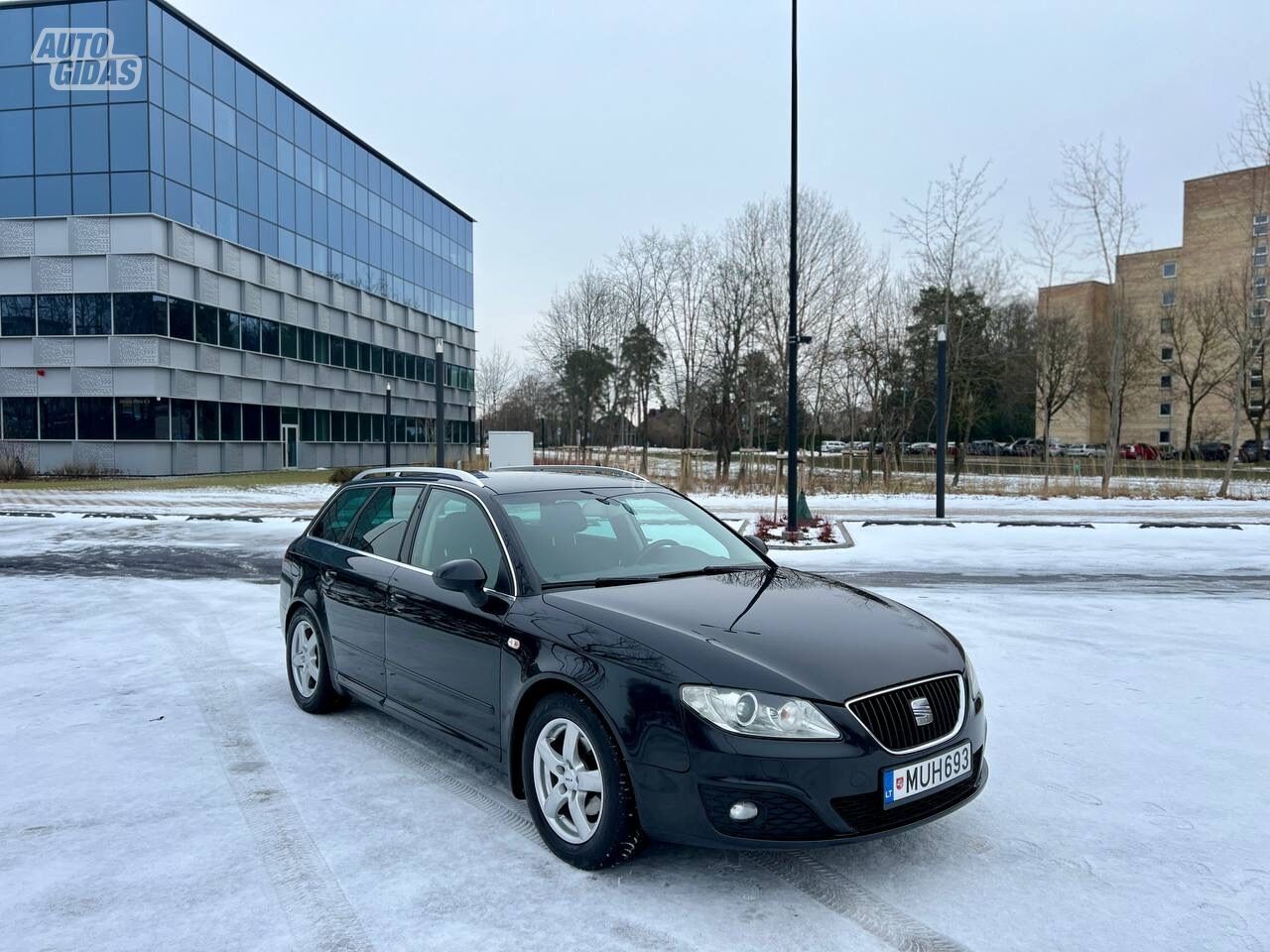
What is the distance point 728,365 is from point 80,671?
31.1 metres

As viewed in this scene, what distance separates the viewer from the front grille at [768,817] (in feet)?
10.4

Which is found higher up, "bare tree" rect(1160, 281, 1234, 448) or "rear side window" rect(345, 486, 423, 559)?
"bare tree" rect(1160, 281, 1234, 448)

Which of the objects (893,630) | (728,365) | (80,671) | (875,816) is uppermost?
(728,365)

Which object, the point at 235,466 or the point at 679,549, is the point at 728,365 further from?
the point at 679,549

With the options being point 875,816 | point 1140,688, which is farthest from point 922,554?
point 875,816

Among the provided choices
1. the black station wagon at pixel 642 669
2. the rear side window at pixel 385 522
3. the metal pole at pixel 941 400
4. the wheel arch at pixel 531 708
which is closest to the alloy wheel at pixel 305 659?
the black station wagon at pixel 642 669

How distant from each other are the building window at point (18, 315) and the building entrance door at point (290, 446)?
10804 mm

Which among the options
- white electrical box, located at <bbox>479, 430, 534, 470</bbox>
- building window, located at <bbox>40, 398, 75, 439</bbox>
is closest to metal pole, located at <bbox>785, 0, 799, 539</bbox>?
white electrical box, located at <bbox>479, 430, 534, 470</bbox>

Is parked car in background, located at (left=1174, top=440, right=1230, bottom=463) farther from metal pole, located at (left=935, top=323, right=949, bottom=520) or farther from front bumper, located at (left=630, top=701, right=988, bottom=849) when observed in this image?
front bumper, located at (left=630, top=701, right=988, bottom=849)

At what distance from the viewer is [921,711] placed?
3.46 meters

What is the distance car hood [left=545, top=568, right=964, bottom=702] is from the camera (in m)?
3.33

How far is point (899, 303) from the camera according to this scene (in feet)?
108

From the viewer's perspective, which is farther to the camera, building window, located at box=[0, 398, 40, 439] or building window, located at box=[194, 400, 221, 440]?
building window, located at box=[194, 400, 221, 440]

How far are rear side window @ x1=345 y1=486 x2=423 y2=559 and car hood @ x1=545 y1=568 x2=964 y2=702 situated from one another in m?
→ 1.46
